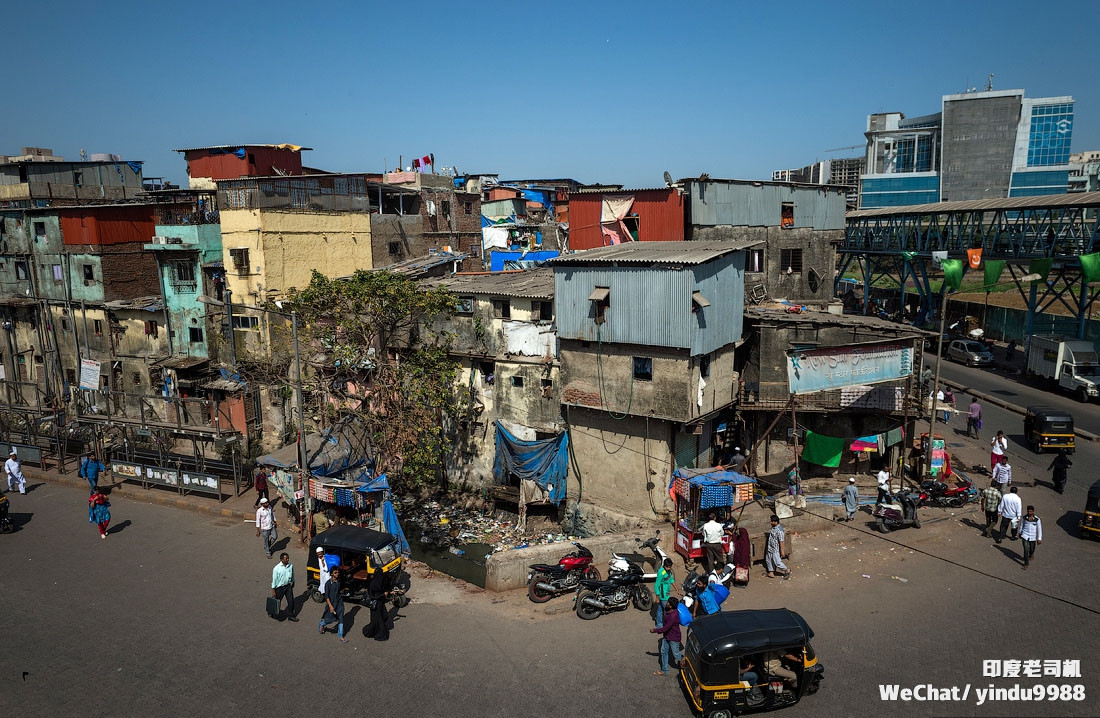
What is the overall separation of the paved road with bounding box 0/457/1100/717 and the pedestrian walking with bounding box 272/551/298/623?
0.28 metres

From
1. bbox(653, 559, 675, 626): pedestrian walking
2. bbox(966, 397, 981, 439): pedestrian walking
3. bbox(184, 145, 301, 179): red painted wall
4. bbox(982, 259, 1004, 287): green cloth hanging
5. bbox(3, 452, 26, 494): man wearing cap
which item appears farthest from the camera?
bbox(184, 145, 301, 179): red painted wall

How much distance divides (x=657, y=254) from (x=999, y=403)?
63.3 ft

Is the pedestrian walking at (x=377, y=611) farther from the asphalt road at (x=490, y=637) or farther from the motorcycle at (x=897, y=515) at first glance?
the motorcycle at (x=897, y=515)

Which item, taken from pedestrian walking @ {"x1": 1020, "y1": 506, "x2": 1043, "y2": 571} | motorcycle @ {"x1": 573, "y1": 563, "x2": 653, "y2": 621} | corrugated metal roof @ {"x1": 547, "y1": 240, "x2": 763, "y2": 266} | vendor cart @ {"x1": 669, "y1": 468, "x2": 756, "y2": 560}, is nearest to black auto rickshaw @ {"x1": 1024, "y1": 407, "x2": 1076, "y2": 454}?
pedestrian walking @ {"x1": 1020, "y1": 506, "x2": 1043, "y2": 571}

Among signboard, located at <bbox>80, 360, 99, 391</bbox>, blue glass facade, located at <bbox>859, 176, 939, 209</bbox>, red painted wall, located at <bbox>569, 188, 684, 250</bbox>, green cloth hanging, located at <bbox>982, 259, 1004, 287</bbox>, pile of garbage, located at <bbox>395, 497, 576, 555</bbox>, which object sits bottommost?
pile of garbage, located at <bbox>395, 497, 576, 555</bbox>

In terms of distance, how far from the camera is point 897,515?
17266 millimetres

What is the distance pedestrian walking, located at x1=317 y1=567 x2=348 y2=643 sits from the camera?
13.0m

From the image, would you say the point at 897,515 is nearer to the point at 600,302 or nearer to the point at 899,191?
the point at 600,302

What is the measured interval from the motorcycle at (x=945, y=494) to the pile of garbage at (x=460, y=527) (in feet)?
32.7

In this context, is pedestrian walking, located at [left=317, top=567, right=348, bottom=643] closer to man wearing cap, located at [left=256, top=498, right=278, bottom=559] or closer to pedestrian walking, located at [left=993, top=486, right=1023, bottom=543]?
man wearing cap, located at [left=256, top=498, right=278, bottom=559]

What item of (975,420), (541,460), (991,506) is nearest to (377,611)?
(541,460)

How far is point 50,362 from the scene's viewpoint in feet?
117

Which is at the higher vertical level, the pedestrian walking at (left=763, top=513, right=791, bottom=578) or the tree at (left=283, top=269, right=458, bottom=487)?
the tree at (left=283, top=269, right=458, bottom=487)

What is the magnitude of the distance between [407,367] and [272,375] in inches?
232
